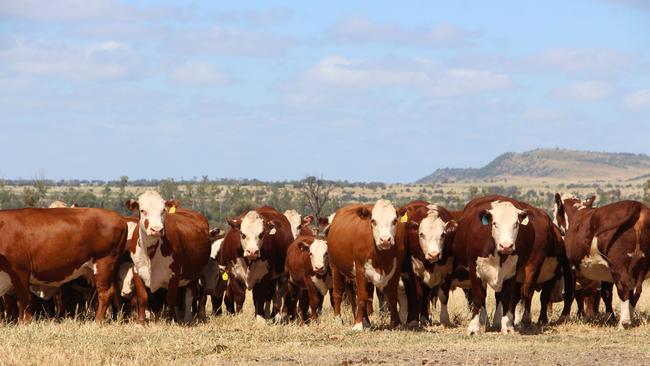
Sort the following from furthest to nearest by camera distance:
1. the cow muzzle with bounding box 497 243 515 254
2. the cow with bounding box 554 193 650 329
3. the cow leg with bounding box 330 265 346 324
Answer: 1. the cow leg with bounding box 330 265 346 324
2. the cow with bounding box 554 193 650 329
3. the cow muzzle with bounding box 497 243 515 254

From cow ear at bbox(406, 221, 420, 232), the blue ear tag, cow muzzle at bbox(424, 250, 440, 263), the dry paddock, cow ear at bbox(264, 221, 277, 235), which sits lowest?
the dry paddock

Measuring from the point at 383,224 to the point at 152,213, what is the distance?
3.37m

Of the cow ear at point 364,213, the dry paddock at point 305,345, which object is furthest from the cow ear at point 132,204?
the cow ear at point 364,213

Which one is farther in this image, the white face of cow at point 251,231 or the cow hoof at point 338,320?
the white face of cow at point 251,231

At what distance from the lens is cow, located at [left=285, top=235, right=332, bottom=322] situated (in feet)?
59.7

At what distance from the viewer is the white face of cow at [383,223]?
53.5ft

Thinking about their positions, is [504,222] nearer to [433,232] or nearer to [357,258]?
[433,232]

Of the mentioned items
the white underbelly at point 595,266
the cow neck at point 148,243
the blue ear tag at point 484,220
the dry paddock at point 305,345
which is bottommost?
the dry paddock at point 305,345

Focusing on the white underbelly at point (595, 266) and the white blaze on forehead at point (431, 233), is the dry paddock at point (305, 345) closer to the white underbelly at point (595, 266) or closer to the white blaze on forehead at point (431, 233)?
the white underbelly at point (595, 266)

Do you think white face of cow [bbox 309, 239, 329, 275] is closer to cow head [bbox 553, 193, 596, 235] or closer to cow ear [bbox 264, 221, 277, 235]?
cow ear [bbox 264, 221, 277, 235]

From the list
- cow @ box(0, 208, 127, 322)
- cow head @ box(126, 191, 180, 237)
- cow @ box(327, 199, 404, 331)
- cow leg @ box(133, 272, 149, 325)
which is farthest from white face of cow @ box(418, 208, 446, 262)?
cow @ box(0, 208, 127, 322)

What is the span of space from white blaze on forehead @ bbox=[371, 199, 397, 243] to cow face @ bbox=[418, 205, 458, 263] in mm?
745

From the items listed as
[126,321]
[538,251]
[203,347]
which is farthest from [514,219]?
[126,321]

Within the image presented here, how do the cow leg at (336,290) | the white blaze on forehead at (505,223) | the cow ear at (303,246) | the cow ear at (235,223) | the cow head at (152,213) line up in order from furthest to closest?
the cow ear at (235,223)
the cow ear at (303,246)
the cow leg at (336,290)
the cow head at (152,213)
the white blaze on forehead at (505,223)
